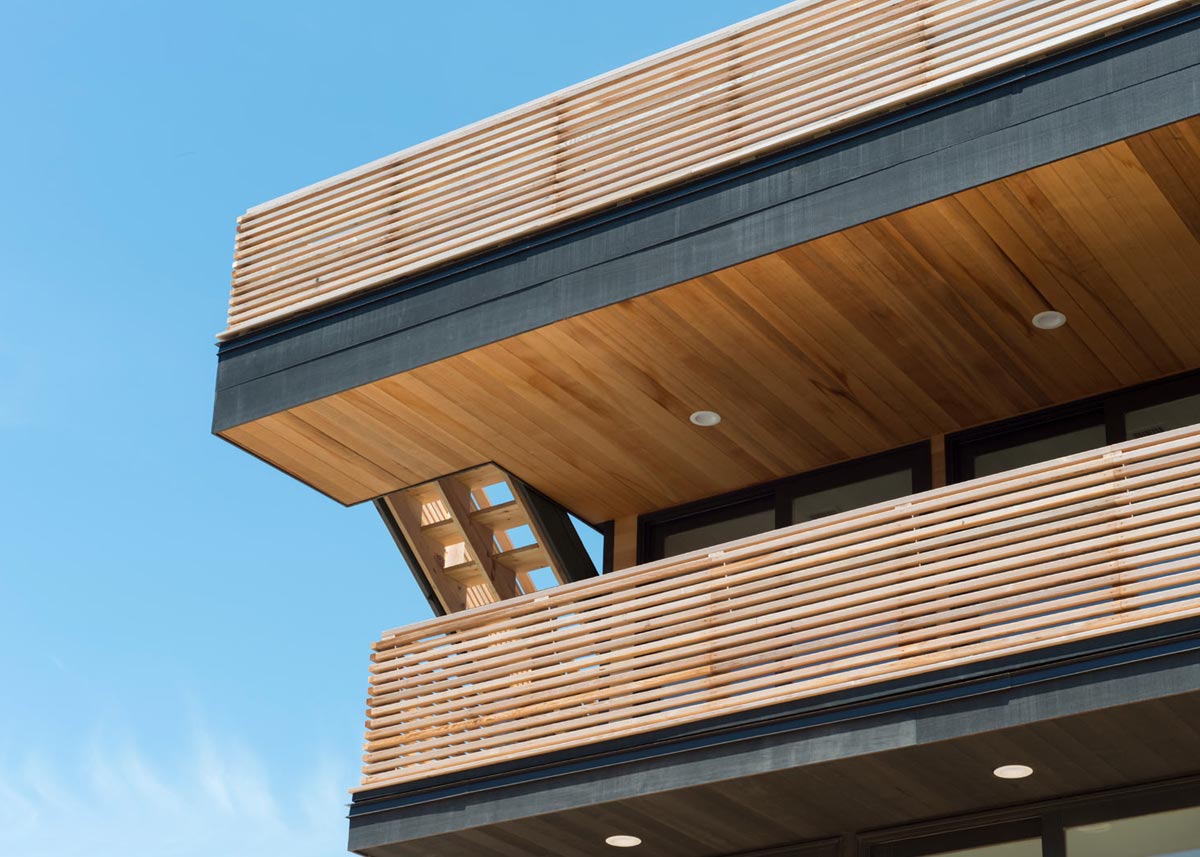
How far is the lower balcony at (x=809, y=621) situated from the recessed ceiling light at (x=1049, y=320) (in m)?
1.53

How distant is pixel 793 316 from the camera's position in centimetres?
1216

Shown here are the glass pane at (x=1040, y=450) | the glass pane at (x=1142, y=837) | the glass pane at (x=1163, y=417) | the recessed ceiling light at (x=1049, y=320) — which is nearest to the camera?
the glass pane at (x=1142, y=837)

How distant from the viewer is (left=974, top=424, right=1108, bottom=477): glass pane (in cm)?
1291

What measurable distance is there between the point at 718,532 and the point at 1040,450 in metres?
2.52

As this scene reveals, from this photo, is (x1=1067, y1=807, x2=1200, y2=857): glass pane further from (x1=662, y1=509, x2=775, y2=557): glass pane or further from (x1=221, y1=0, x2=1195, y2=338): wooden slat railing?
(x1=221, y1=0, x2=1195, y2=338): wooden slat railing

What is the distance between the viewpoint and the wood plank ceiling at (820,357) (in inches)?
442

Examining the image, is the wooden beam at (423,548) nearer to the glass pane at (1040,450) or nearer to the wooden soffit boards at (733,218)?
the wooden soffit boards at (733,218)

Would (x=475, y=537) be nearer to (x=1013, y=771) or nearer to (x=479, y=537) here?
(x=479, y=537)

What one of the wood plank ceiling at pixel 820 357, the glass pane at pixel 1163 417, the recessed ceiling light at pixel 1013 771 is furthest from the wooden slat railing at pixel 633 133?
the recessed ceiling light at pixel 1013 771

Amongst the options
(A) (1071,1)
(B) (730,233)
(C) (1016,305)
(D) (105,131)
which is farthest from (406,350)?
(D) (105,131)

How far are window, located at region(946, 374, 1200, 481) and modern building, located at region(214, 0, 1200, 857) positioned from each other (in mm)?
29

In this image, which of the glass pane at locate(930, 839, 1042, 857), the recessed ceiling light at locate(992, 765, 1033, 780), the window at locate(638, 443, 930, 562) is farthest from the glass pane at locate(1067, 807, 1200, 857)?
the window at locate(638, 443, 930, 562)

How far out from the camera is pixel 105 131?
65812 millimetres

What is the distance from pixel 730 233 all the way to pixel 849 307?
91 centimetres
